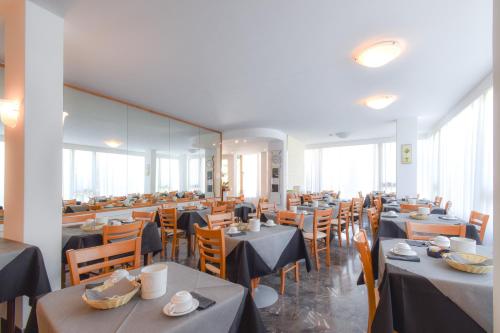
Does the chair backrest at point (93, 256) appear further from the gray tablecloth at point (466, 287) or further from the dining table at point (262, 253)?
the gray tablecloth at point (466, 287)

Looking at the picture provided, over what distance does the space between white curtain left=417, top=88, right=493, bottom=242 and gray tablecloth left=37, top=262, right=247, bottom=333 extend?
467 cm

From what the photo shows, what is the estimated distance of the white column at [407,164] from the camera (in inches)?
247

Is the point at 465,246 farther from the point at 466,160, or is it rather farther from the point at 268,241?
the point at 466,160

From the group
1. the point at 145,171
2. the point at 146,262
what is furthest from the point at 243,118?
the point at 146,262

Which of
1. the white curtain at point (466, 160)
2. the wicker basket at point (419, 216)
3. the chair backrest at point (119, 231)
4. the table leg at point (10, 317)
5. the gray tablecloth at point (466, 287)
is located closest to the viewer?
the gray tablecloth at point (466, 287)

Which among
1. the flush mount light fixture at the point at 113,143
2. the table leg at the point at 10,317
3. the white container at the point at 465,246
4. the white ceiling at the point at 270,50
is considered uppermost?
the white ceiling at the point at 270,50

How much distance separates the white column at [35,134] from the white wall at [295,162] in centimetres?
789

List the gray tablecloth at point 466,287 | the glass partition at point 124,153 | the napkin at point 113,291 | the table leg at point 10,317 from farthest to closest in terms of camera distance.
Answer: the glass partition at point 124,153
the table leg at point 10,317
the gray tablecloth at point 466,287
the napkin at point 113,291

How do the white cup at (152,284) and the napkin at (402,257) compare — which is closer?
the white cup at (152,284)

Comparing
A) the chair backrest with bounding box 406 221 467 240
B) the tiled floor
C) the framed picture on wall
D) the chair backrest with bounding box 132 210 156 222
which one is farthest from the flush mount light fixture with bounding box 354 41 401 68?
the framed picture on wall

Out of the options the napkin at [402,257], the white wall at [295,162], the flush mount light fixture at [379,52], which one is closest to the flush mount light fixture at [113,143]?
the flush mount light fixture at [379,52]

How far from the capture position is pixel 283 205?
830 cm

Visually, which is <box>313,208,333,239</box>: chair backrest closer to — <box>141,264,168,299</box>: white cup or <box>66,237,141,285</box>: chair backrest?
<box>66,237,141,285</box>: chair backrest

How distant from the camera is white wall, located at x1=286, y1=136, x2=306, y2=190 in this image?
31.8 feet
